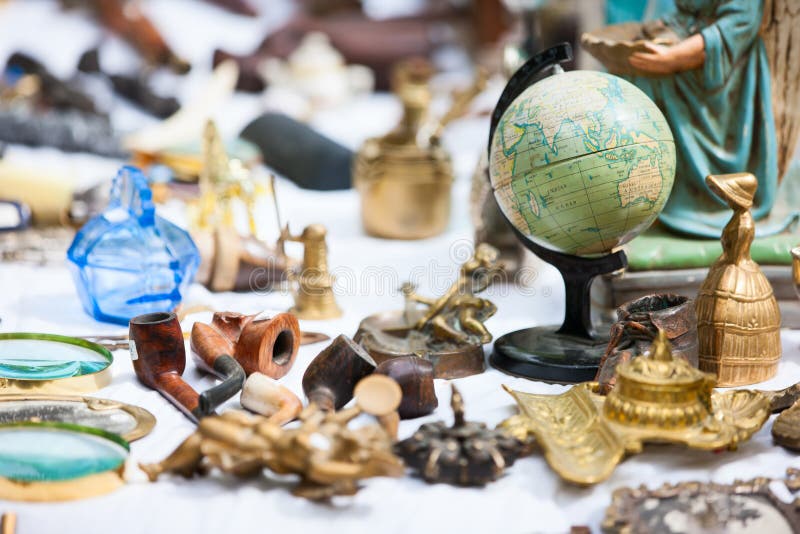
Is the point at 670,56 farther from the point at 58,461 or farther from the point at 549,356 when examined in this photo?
the point at 58,461

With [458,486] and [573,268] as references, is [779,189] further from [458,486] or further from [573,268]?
[458,486]

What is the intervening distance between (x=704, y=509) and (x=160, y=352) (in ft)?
3.80

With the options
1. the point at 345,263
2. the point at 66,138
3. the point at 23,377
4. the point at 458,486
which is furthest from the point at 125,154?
the point at 458,486

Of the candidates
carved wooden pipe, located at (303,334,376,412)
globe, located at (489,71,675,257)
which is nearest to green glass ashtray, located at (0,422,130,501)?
carved wooden pipe, located at (303,334,376,412)

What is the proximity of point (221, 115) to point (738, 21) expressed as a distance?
3445mm

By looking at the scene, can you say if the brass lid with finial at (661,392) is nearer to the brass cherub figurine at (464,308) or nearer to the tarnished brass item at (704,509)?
the tarnished brass item at (704,509)

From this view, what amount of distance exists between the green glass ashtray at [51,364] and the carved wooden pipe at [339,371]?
20.1 inches

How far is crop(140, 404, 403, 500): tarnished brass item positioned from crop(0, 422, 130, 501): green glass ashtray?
3.5 inches

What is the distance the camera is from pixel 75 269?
8.41 ft

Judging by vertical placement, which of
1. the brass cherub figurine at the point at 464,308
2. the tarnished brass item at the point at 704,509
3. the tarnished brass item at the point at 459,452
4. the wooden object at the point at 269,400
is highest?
the brass cherub figurine at the point at 464,308

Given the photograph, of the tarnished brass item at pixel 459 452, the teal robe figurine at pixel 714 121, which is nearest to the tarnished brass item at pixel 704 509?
the tarnished brass item at pixel 459 452

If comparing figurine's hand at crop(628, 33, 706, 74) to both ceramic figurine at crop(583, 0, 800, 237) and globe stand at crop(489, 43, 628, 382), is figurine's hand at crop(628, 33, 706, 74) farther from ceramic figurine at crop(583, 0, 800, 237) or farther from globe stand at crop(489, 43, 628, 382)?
globe stand at crop(489, 43, 628, 382)

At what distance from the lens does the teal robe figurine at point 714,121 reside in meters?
2.56

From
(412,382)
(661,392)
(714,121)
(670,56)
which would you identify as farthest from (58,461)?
(714,121)
